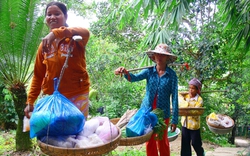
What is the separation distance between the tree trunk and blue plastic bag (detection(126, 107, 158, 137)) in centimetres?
226

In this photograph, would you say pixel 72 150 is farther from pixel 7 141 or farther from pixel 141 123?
pixel 7 141

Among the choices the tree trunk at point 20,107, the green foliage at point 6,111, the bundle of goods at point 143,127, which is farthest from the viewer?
the green foliage at point 6,111

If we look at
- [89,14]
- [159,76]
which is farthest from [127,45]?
[159,76]

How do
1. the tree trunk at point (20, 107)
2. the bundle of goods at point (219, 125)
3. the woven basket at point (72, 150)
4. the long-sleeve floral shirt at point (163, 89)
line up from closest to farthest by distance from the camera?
the woven basket at point (72, 150), the long-sleeve floral shirt at point (163, 89), the bundle of goods at point (219, 125), the tree trunk at point (20, 107)

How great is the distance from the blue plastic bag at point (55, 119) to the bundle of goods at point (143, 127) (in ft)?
1.77

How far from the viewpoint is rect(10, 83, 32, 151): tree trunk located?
3.84 m

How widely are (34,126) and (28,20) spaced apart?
259 centimetres

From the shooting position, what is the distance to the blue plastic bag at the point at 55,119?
58.4 inches

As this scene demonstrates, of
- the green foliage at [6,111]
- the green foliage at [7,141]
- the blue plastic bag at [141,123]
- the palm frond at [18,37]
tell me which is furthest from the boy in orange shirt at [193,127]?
the green foliage at [6,111]

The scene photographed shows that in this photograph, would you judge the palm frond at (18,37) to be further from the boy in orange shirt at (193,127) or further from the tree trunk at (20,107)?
the boy in orange shirt at (193,127)

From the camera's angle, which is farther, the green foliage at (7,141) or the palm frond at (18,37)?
the green foliage at (7,141)

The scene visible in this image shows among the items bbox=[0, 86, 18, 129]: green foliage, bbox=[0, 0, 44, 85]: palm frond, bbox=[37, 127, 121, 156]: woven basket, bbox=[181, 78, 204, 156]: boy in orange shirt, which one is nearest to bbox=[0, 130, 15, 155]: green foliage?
bbox=[0, 86, 18, 129]: green foliage

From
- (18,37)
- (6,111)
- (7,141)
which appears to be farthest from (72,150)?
(6,111)

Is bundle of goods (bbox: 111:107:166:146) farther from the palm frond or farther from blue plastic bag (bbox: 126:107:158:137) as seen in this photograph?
the palm frond
